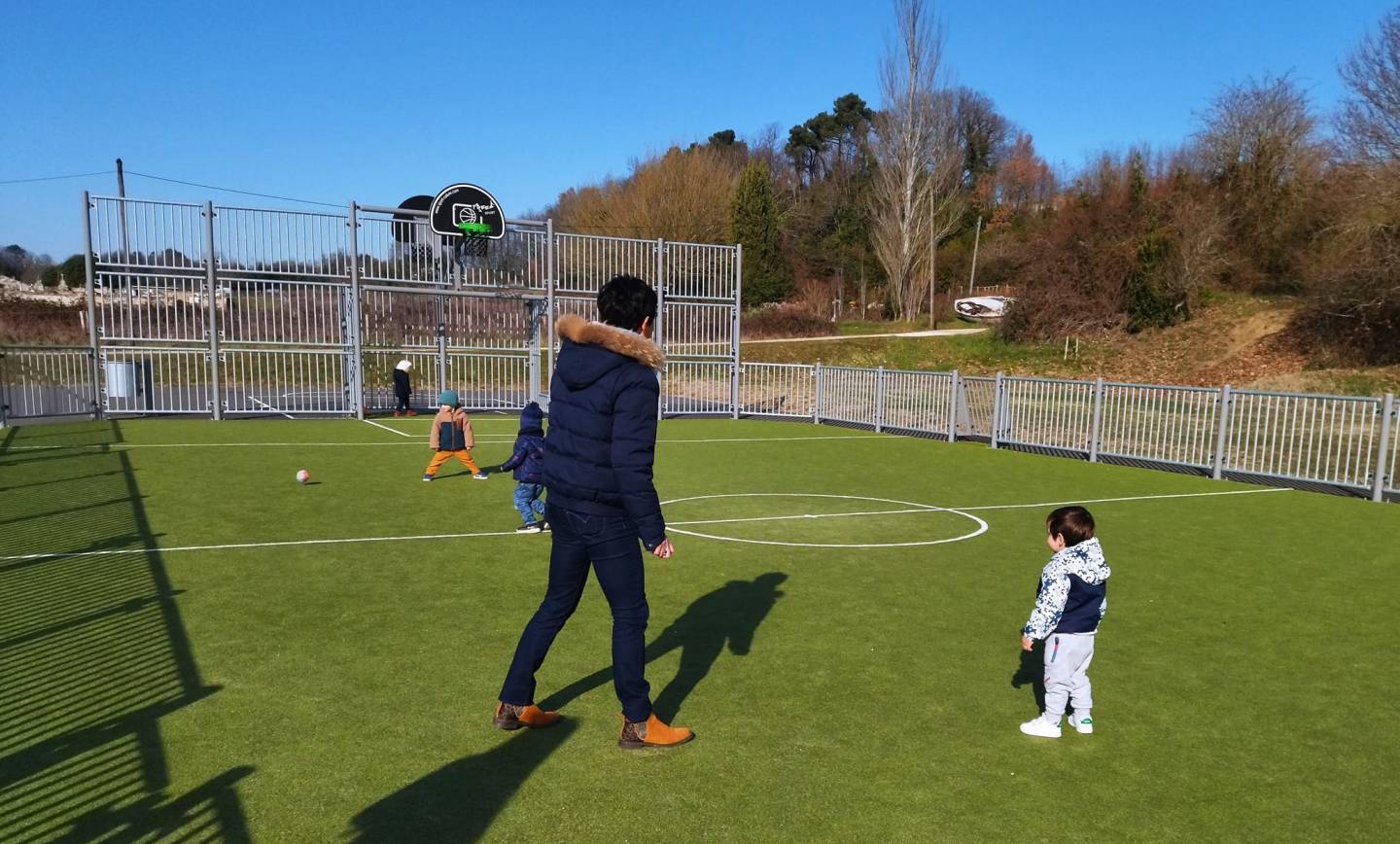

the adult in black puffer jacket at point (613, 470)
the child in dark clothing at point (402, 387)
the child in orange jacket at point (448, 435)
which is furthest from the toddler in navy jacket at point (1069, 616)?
the child in dark clothing at point (402, 387)

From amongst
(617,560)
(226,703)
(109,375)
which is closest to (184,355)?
(109,375)

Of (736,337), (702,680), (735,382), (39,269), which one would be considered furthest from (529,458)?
(39,269)

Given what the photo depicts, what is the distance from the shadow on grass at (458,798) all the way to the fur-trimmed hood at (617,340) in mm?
1859

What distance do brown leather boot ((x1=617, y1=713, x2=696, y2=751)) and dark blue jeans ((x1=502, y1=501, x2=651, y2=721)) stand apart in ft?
0.13

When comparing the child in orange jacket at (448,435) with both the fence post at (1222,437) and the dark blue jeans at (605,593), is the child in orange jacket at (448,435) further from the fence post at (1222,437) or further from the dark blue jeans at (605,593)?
the fence post at (1222,437)

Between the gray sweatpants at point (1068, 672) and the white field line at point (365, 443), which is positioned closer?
the gray sweatpants at point (1068, 672)

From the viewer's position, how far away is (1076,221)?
33469 millimetres

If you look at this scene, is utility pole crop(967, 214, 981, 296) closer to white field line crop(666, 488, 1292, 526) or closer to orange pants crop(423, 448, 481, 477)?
white field line crop(666, 488, 1292, 526)

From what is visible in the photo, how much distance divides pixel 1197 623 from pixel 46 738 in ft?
22.4

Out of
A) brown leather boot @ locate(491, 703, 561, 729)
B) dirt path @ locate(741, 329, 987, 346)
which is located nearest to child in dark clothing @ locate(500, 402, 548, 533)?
brown leather boot @ locate(491, 703, 561, 729)

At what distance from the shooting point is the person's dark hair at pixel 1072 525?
14.1 feet

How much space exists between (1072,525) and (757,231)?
47171mm

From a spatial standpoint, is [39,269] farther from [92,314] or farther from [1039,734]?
[1039,734]

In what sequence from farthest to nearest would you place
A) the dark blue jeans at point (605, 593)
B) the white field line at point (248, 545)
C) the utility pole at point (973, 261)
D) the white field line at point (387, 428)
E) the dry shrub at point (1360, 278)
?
the utility pole at point (973, 261), the dry shrub at point (1360, 278), the white field line at point (387, 428), the white field line at point (248, 545), the dark blue jeans at point (605, 593)
